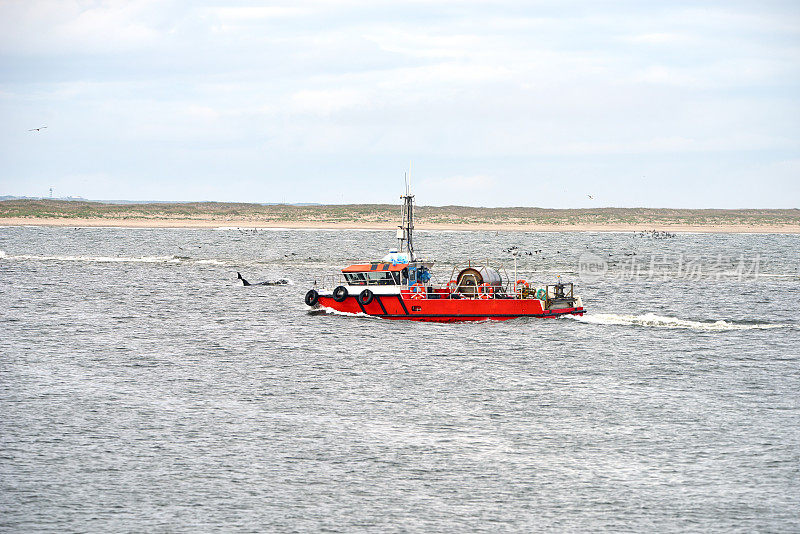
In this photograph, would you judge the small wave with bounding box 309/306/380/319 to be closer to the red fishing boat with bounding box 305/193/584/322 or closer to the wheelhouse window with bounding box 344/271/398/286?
the red fishing boat with bounding box 305/193/584/322

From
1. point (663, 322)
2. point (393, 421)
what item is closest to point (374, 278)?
point (663, 322)

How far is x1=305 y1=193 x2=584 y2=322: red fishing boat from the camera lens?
179 feet

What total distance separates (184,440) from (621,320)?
35604 mm

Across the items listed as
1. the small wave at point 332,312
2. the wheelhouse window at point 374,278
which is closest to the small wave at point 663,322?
the wheelhouse window at point 374,278

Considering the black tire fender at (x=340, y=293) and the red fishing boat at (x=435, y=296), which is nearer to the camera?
the red fishing boat at (x=435, y=296)

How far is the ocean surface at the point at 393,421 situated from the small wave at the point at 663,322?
0.31 metres

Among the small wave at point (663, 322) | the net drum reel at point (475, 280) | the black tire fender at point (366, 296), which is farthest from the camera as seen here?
the black tire fender at point (366, 296)

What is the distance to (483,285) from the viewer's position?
54.8 m

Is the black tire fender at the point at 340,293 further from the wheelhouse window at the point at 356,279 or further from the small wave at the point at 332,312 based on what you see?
the small wave at the point at 332,312

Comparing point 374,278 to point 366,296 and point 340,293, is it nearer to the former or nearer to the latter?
point 366,296

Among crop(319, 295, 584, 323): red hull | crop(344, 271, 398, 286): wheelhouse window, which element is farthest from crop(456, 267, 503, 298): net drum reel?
crop(344, 271, 398, 286): wheelhouse window

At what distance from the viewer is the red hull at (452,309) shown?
5428 centimetres

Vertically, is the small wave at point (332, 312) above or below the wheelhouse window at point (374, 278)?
below

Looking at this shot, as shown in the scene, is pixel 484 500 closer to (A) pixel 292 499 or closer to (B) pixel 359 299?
(A) pixel 292 499
